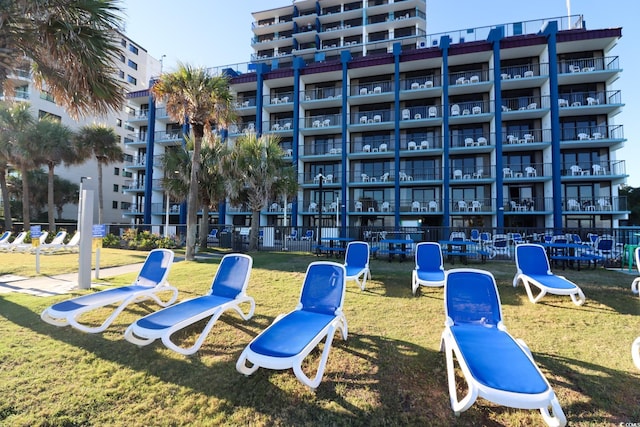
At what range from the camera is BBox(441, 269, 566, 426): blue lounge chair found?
2324 millimetres

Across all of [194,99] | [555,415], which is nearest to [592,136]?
[194,99]

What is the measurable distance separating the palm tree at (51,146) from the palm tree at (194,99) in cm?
1578

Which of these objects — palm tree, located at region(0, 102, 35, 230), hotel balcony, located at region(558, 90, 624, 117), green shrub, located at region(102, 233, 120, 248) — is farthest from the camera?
hotel balcony, located at region(558, 90, 624, 117)

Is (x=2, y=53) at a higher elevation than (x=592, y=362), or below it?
higher

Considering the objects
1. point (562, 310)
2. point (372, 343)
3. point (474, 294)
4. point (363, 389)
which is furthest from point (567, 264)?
point (363, 389)

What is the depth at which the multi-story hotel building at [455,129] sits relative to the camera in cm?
2225

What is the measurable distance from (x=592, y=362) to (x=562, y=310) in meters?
2.25

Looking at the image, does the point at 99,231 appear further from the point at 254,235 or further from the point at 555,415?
the point at 555,415

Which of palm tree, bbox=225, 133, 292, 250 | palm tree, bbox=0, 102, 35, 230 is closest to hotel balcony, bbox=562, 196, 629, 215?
palm tree, bbox=225, 133, 292, 250

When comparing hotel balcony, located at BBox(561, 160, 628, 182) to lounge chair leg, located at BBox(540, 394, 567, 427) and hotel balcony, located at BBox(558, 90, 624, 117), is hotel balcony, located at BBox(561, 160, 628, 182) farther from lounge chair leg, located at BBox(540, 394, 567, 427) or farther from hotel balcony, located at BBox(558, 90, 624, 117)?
lounge chair leg, located at BBox(540, 394, 567, 427)

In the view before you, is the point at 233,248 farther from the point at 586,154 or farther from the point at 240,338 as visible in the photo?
the point at 586,154

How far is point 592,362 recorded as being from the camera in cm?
358

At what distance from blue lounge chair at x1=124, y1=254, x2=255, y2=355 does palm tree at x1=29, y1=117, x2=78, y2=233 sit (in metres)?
23.5

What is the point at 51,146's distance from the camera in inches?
859
